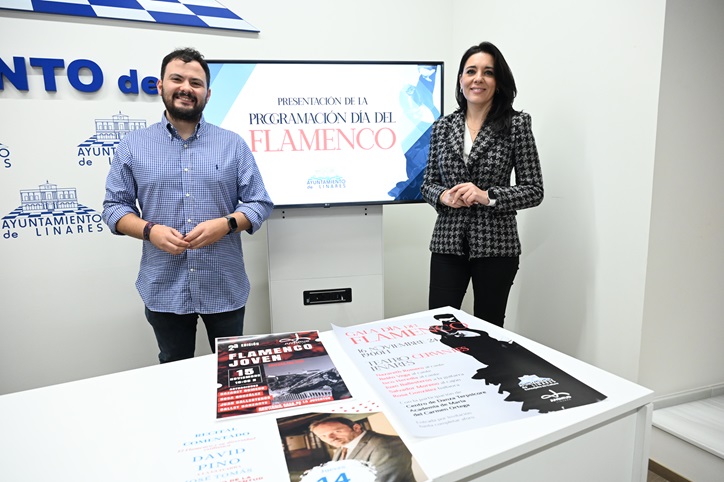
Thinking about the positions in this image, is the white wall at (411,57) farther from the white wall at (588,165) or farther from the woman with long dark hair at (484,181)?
the woman with long dark hair at (484,181)

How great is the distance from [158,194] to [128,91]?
1.07 m

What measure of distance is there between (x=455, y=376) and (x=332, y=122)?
1.62 m

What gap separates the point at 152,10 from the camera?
2469 millimetres

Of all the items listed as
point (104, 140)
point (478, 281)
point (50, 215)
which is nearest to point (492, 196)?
point (478, 281)

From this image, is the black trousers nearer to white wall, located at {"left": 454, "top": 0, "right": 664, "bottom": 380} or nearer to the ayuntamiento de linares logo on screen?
white wall, located at {"left": 454, "top": 0, "right": 664, "bottom": 380}

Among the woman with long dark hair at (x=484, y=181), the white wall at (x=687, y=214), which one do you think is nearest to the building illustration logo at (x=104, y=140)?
the woman with long dark hair at (x=484, y=181)

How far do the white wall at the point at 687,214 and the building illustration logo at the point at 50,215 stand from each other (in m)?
2.79

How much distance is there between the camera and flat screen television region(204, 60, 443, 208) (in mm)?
2170

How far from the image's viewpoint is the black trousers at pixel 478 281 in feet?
6.42

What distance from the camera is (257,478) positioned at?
2.14 feet

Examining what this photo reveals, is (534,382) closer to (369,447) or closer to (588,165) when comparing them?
(369,447)

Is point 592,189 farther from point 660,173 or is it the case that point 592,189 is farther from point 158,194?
point 158,194

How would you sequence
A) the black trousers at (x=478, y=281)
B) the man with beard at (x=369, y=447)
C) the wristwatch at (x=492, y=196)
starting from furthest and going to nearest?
the black trousers at (x=478, y=281)
the wristwatch at (x=492, y=196)
the man with beard at (x=369, y=447)

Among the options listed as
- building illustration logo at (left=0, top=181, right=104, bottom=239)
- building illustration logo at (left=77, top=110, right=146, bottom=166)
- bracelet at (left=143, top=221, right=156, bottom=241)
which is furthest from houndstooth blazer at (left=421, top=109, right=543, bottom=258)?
building illustration logo at (left=0, top=181, right=104, bottom=239)
